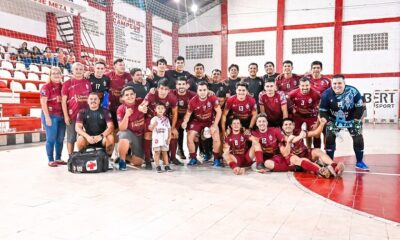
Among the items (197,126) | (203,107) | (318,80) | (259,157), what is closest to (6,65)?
(197,126)

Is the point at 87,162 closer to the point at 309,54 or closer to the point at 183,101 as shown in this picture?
the point at 183,101

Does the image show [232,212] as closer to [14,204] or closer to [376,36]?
[14,204]

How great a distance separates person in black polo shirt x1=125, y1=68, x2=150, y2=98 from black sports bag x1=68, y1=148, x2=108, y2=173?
Answer: 1.27 m

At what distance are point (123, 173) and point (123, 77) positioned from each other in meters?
1.80

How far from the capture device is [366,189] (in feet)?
13.1

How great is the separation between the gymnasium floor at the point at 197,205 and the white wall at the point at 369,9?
15120mm

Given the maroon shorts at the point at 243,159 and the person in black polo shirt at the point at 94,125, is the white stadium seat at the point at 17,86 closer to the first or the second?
the person in black polo shirt at the point at 94,125

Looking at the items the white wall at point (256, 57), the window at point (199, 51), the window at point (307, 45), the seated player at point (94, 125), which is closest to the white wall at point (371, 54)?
the window at point (307, 45)

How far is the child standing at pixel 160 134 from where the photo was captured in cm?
512

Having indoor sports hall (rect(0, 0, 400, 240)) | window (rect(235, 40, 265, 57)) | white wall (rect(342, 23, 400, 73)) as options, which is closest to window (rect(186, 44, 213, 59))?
window (rect(235, 40, 265, 57))

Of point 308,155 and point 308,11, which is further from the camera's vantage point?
point 308,11

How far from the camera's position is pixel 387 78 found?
58.4 ft

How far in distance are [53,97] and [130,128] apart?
1386 mm

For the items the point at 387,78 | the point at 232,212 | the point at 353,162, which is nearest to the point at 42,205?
the point at 232,212
